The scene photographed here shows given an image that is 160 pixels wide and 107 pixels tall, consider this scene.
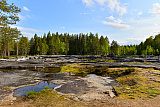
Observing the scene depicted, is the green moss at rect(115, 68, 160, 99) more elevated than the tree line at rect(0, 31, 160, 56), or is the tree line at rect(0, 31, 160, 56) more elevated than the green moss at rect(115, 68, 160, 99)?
the tree line at rect(0, 31, 160, 56)

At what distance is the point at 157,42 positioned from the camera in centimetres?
11525

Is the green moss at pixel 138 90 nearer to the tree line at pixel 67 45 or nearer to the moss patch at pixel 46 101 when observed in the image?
the moss patch at pixel 46 101

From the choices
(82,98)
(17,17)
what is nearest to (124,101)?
(82,98)

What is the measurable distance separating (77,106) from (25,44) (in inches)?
4109

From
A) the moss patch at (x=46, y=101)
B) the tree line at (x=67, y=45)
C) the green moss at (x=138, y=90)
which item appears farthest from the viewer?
the tree line at (x=67, y=45)

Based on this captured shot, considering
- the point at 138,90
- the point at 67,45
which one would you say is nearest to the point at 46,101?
the point at 138,90

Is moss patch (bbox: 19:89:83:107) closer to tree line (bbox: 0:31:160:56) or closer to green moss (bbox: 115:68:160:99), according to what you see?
green moss (bbox: 115:68:160:99)

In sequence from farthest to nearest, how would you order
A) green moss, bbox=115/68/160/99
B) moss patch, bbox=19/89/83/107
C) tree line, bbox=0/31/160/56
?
1. tree line, bbox=0/31/160/56
2. green moss, bbox=115/68/160/99
3. moss patch, bbox=19/89/83/107

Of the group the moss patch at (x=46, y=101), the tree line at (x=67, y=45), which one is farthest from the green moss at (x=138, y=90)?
the tree line at (x=67, y=45)

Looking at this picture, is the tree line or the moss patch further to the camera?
the tree line

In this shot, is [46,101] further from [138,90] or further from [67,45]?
[67,45]

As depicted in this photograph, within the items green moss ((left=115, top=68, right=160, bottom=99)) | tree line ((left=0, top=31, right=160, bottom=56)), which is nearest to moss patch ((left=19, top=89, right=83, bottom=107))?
green moss ((left=115, top=68, right=160, bottom=99))

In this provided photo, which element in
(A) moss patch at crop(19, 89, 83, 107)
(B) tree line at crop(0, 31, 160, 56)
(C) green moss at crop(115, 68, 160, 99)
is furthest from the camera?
(B) tree line at crop(0, 31, 160, 56)

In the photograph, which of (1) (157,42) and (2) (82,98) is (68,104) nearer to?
(2) (82,98)
